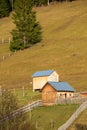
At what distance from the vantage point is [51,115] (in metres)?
65.1

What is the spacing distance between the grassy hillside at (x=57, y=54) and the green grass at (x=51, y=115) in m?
14.5

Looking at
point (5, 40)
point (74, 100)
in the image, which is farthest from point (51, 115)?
point (5, 40)

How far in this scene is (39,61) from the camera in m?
107

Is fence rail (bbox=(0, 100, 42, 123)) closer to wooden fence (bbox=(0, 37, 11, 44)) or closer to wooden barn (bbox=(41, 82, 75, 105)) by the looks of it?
wooden barn (bbox=(41, 82, 75, 105))

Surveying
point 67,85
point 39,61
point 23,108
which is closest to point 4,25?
point 39,61

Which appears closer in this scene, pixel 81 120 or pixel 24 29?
pixel 81 120

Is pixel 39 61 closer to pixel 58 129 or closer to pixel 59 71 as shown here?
pixel 59 71

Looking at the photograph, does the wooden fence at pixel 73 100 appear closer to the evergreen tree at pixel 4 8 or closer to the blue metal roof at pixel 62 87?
the blue metal roof at pixel 62 87

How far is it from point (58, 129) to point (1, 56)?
59.9m

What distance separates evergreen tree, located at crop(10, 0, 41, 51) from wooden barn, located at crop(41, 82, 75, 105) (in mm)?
39495

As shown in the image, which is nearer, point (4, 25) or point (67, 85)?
point (67, 85)

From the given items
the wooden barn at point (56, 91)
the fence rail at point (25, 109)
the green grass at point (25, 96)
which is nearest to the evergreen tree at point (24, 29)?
the green grass at point (25, 96)

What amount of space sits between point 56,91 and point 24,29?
1919 inches

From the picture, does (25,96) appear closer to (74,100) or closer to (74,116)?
(74,100)
